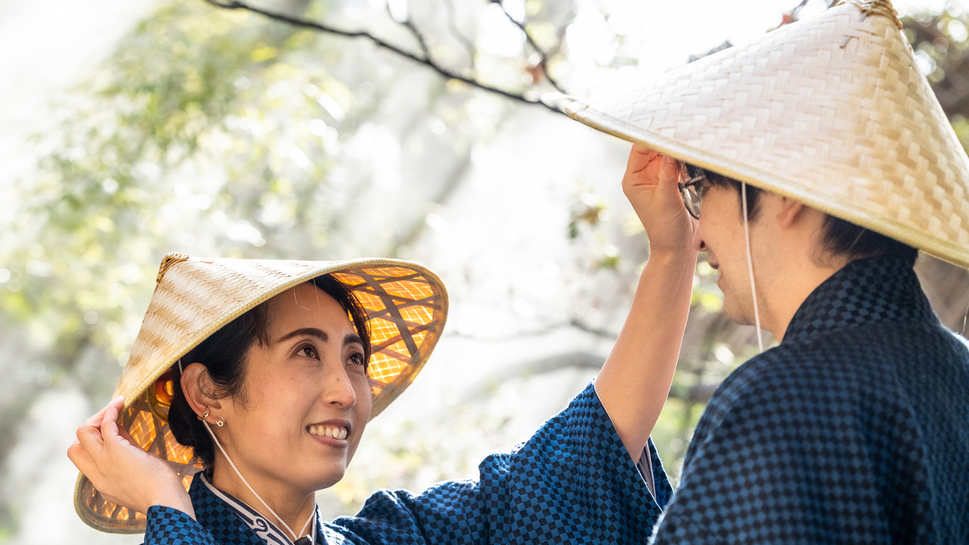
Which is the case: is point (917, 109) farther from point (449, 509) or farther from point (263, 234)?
point (263, 234)

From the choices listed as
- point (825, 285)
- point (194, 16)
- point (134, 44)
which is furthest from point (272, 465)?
point (194, 16)

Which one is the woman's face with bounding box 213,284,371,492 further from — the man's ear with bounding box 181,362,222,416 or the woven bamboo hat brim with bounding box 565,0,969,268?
the woven bamboo hat brim with bounding box 565,0,969,268

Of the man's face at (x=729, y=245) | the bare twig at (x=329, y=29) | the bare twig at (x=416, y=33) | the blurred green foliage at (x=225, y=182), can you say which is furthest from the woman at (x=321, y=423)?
the blurred green foliage at (x=225, y=182)

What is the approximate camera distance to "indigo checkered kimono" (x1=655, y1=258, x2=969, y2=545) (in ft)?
2.44

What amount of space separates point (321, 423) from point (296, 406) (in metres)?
0.05

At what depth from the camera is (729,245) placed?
3.05 ft

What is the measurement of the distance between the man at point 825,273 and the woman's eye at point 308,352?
2.15 feet

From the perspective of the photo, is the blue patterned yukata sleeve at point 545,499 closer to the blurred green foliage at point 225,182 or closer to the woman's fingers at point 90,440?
the woman's fingers at point 90,440

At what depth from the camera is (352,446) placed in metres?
1.36

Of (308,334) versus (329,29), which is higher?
(329,29)

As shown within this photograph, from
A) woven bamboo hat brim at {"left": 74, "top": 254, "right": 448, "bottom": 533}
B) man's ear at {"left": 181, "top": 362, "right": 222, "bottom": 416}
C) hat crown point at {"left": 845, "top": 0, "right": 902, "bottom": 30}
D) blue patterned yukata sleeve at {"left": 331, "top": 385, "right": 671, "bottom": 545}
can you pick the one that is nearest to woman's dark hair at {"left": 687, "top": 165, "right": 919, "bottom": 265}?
hat crown point at {"left": 845, "top": 0, "right": 902, "bottom": 30}

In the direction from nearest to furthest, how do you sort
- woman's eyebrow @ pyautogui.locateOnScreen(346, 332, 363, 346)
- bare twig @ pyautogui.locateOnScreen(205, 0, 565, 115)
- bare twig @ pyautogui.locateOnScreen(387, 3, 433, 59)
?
woman's eyebrow @ pyautogui.locateOnScreen(346, 332, 363, 346)
bare twig @ pyautogui.locateOnScreen(205, 0, 565, 115)
bare twig @ pyautogui.locateOnScreen(387, 3, 433, 59)

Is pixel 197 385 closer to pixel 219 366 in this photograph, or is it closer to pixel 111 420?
pixel 219 366

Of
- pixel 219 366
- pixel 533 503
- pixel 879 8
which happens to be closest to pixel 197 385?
pixel 219 366
